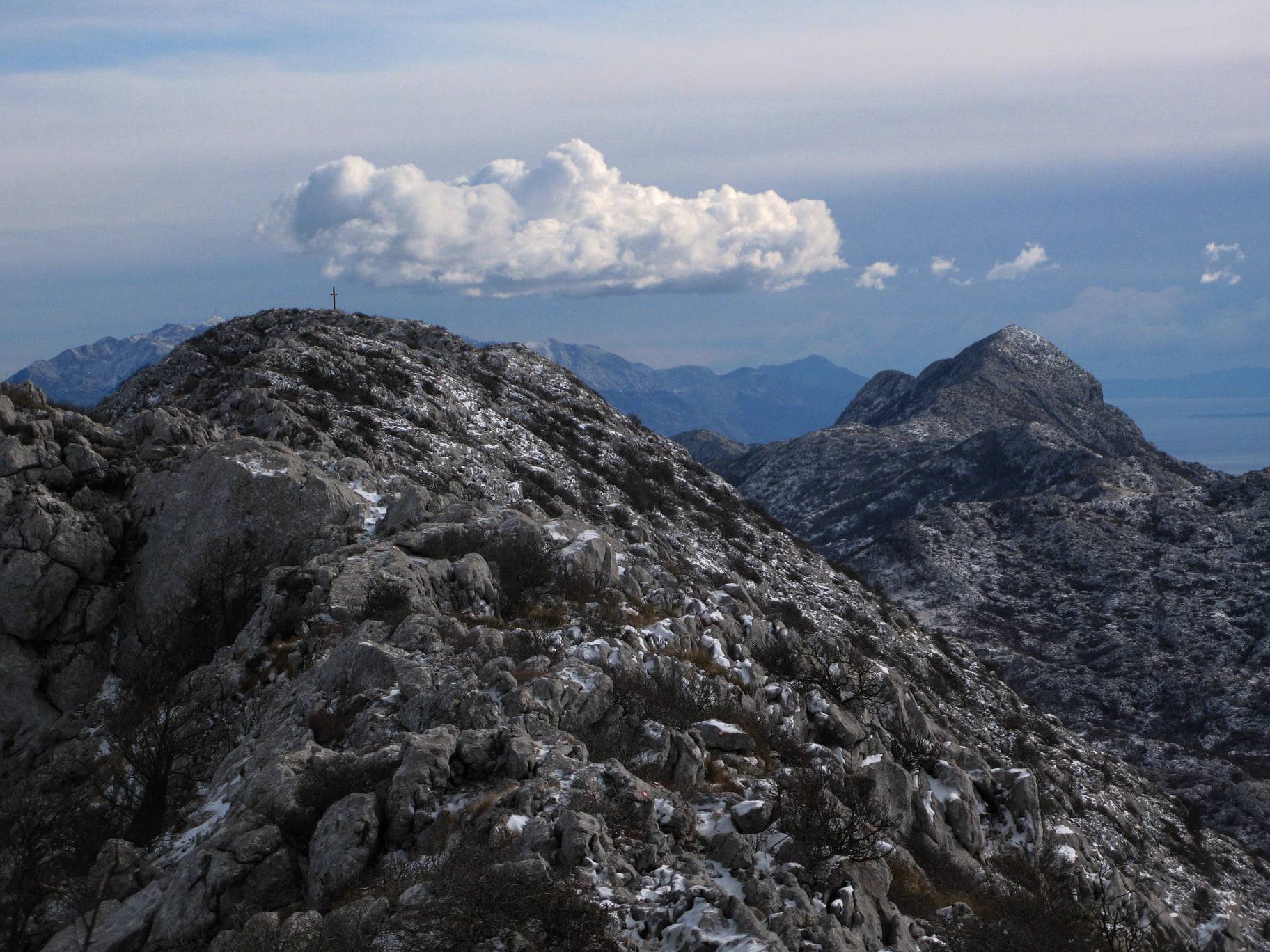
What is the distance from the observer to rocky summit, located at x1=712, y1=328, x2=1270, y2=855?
6581 cm

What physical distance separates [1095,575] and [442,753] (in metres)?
104

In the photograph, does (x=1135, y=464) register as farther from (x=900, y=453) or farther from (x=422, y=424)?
(x=422, y=424)

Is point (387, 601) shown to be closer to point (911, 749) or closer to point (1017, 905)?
point (911, 749)

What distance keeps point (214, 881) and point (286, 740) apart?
505cm

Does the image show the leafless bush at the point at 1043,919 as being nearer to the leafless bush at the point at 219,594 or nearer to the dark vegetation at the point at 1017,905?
the dark vegetation at the point at 1017,905

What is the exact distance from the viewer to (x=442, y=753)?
45.4ft

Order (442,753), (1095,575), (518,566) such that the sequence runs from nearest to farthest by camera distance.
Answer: (442,753), (518,566), (1095,575)

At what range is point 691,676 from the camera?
20844 mm

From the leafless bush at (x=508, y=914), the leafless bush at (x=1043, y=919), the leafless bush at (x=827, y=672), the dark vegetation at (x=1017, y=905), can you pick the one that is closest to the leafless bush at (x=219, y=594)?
the leafless bush at (x=827, y=672)

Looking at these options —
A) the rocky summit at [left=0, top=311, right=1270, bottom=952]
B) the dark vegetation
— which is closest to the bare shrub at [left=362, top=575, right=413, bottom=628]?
the rocky summit at [left=0, top=311, right=1270, bottom=952]

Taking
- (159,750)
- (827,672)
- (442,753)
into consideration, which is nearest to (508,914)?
(442,753)

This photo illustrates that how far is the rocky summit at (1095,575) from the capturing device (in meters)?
65.8

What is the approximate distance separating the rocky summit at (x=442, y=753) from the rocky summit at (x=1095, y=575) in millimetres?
22283

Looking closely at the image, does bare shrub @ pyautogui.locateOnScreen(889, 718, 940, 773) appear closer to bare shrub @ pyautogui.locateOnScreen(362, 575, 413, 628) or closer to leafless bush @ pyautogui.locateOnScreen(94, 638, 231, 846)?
bare shrub @ pyautogui.locateOnScreen(362, 575, 413, 628)
